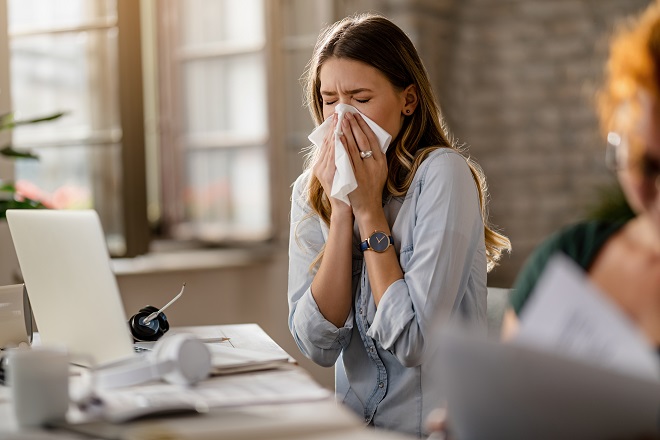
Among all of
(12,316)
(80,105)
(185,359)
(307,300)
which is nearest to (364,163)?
(307,300)

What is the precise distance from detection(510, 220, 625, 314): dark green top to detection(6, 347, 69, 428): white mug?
1.91 feet

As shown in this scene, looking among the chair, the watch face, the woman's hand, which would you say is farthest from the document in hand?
the chair

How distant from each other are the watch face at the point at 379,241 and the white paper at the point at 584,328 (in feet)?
2.64

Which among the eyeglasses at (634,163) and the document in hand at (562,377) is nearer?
the document in hand at (562,377)

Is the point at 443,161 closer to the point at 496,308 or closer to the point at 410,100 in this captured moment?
the point at 410,100

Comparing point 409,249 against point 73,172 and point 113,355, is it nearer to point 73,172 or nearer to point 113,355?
point 113,355

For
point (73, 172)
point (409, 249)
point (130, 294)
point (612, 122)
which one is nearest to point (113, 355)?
point (409, 249)

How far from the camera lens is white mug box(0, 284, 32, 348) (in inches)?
64.7

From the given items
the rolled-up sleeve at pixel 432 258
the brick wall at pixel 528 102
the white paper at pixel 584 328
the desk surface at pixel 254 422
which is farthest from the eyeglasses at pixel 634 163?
the brick wall at pixel 528 102

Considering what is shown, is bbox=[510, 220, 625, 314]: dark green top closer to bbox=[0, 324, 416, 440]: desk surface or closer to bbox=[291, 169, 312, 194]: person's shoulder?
bbox=[0, 324, 416, 440]: desk surface

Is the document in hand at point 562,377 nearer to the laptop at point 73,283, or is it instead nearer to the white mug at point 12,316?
the laptop at point 73,283

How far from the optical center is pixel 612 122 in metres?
1.03

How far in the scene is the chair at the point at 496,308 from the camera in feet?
6.22

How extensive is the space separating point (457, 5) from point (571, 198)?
1.04m
